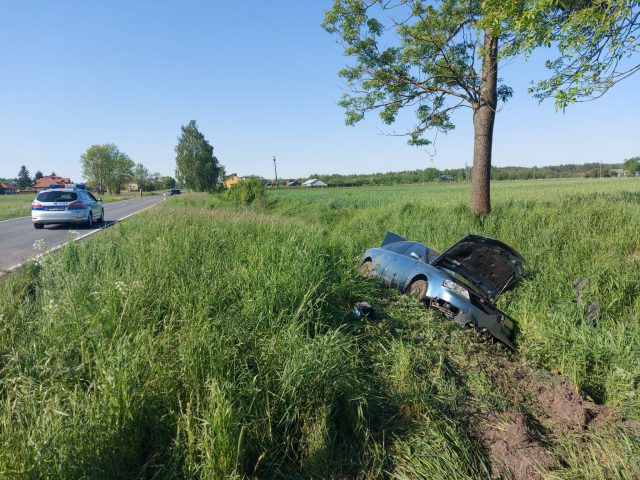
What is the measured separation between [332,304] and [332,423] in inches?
71.1

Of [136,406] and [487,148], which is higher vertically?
[487,148]

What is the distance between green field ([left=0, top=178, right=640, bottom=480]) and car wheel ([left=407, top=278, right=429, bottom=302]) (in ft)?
0.61

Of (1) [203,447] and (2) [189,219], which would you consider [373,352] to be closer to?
(1) [203,447]

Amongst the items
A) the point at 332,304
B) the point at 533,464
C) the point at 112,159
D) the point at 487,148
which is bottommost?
the point at 533,464

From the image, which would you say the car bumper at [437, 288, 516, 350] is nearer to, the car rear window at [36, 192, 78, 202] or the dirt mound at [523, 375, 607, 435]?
the dirt mound at [523, 375, 607, 435]

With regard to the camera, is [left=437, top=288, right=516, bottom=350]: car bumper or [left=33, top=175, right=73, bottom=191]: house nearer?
[left=437, top=288, right=516, bottom=350]: car bumper

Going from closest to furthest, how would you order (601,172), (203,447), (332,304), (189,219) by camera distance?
(203,447) < (332,304) < (189,219) < (601,172)

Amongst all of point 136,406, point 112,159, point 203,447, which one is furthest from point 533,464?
point 112,159

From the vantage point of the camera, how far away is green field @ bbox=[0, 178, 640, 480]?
2.24m

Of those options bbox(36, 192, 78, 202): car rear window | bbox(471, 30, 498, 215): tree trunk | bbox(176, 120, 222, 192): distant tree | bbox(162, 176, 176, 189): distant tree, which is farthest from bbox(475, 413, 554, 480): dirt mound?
bbox(162, 176, 176, 189): distant tree

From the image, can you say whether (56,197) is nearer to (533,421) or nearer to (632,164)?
(533,421)

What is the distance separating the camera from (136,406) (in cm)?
233

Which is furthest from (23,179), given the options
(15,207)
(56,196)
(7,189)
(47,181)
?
(56,196)

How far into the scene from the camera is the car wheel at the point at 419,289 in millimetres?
5301
